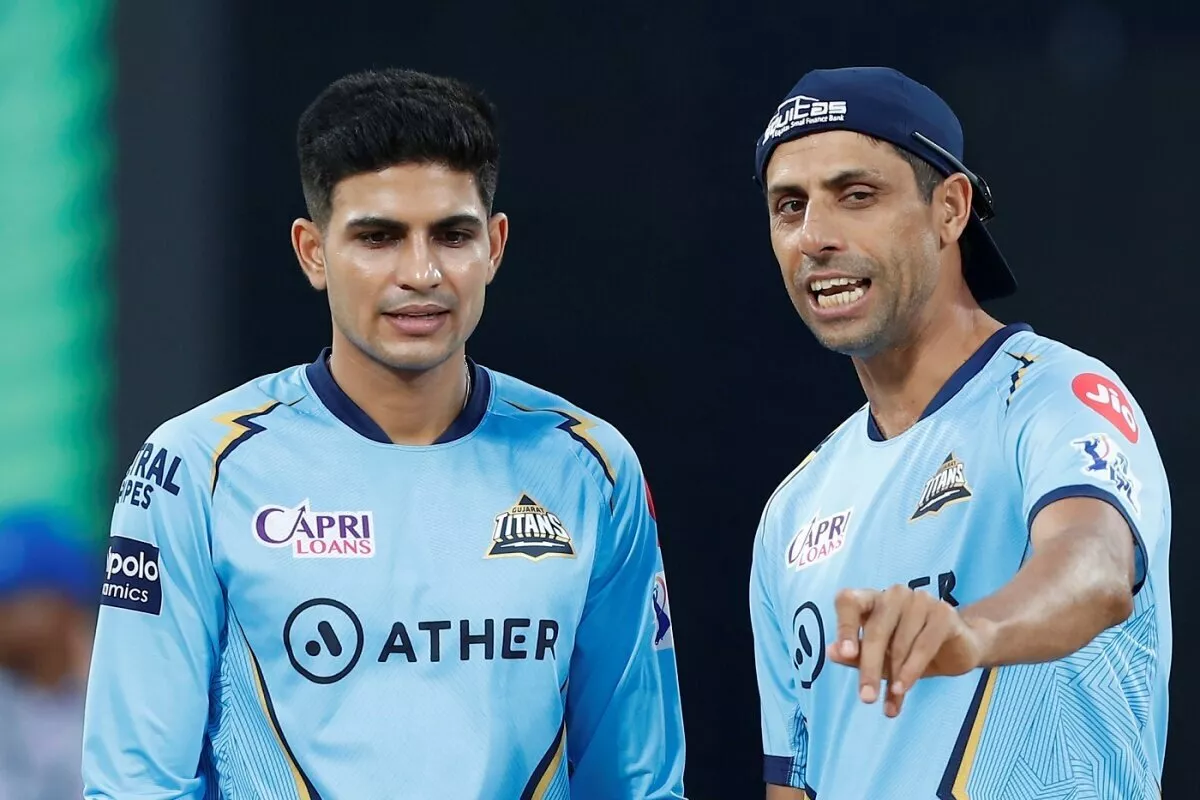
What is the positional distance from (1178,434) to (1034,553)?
6.69ft

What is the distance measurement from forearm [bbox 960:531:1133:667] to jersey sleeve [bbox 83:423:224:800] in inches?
47.0

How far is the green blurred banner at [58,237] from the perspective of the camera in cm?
409

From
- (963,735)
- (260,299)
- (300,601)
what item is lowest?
(963,735)

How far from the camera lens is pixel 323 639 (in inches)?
107

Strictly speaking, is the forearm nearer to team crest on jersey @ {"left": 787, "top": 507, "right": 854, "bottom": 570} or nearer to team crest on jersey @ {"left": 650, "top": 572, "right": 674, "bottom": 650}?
team crest on jersey @ {"left": 787, "top": 507, "right": 854, "bottom": 570}

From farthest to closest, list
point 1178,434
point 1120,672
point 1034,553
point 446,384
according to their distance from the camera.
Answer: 1. point 1178,434
2. point 446,384
3. point 1120,672
4. point 1034,553

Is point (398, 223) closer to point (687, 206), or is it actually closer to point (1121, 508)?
point (1121, 508)

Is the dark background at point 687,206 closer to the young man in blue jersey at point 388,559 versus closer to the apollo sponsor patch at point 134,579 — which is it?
the young man in blue jersey at point 388,559

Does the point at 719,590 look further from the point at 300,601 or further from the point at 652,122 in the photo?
the point at 300,601

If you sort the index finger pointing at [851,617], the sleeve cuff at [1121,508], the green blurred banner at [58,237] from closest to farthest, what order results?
1. the index finger pointing at [851,617]
2. the sleeve cuff at [1121,508]
3. the green blurred banner at [58,237]

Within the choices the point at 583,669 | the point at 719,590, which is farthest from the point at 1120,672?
the point at 719,590

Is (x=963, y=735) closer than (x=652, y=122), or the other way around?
(x=963, y=735)

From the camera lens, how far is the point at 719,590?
417 centimetres

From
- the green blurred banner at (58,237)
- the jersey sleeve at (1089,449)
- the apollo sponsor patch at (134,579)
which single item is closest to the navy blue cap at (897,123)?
the jersey sleeve at (1089,449)
